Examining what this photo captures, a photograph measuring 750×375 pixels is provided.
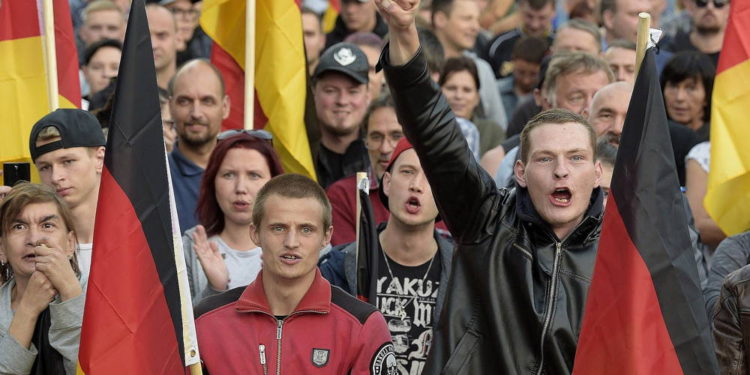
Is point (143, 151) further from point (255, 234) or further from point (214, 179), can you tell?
point (214, 179)

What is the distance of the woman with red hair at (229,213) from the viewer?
6.72 metres

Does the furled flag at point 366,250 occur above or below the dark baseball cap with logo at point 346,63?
below

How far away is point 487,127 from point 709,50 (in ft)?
6.81

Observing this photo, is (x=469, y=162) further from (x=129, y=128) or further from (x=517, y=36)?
(x=517, y=36)

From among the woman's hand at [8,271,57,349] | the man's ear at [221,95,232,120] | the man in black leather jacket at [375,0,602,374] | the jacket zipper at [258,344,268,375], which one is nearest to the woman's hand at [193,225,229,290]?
the woman's hand at [8,271,57,349]

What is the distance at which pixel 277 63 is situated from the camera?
8297 mm

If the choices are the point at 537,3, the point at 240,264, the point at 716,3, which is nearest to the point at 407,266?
the point at 240,264

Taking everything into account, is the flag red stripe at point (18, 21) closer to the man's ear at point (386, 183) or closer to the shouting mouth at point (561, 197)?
the man's ear at point (386, 183)

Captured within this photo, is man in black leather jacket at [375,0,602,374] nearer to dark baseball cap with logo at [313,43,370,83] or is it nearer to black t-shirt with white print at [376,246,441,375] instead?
black t-shirt with white print at [376,246,441,375]

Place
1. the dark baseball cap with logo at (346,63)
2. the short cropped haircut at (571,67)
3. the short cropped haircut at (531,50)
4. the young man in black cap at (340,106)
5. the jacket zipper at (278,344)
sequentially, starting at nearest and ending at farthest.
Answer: the jacket zipper at (278,344)
the short cropped haircut at (571,67)
the young man in black cap at (340,106)
the dark baseball cap with logo at (346,63)
the short cropped haircut at (531,50)

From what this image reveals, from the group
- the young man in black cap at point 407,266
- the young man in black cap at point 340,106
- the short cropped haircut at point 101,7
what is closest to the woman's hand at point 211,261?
the young man in black cap at point 407,266

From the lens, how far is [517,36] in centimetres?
1286

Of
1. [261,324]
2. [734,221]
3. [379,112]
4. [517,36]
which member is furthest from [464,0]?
[261,324]

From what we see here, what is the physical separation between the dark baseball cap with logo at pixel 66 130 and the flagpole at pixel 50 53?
0.22m
